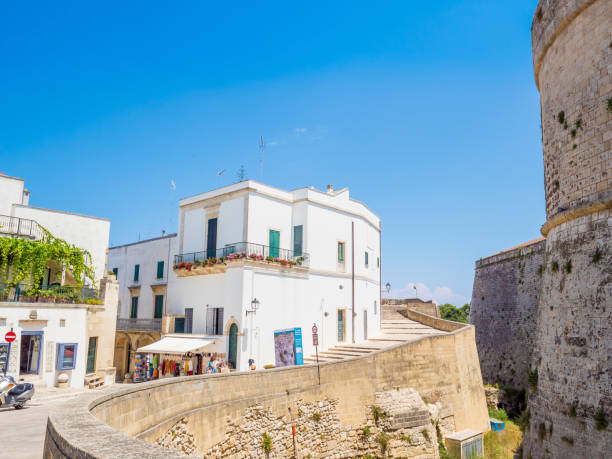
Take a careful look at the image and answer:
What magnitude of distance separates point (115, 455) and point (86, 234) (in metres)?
21.2

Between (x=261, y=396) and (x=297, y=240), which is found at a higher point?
(x=297, y=240)

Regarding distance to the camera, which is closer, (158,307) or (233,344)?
(233,344)

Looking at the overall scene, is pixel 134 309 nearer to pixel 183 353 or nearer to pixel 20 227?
pixel 20 227

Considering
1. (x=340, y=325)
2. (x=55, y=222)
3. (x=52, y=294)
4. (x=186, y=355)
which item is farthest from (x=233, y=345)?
(x=55, y=222)

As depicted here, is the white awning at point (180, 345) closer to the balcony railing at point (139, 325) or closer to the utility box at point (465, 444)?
the balcony railing at point (139, 325)

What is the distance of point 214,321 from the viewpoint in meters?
22.0

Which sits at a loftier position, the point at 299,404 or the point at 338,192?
the point at 338,192

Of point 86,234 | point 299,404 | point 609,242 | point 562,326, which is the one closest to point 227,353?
point 299,404

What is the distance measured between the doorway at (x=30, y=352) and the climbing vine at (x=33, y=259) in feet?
5.91

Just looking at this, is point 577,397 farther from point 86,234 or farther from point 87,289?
point 86,234

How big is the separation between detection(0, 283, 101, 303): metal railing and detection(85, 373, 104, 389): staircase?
3.33 meters

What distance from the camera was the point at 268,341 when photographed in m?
21.0

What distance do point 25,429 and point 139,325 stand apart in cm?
1756

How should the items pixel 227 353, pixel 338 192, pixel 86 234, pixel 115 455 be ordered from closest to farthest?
pixel 115 455, pixel 227 353, pixel 86 234, pixel 338 192
